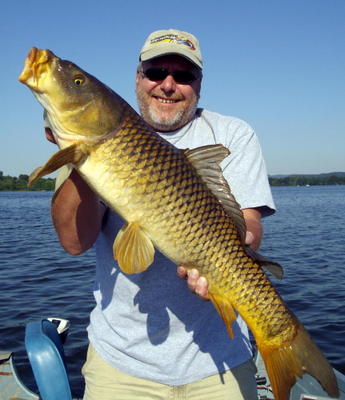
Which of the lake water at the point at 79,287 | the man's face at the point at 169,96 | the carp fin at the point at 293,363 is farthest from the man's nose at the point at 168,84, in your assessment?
the lake water at the point at 79,287

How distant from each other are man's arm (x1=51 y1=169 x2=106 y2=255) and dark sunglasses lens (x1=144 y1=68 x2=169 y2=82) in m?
1.14

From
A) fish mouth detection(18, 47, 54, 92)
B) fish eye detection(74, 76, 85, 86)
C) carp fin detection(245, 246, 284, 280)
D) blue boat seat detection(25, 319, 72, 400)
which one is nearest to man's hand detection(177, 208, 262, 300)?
carp fin detection(245, 246, 284, 280)

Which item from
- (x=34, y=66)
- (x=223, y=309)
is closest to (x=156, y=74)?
(x=34, y=66)

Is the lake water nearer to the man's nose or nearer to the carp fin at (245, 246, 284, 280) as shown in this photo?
the carp fin at (245, 246, 284, 280)

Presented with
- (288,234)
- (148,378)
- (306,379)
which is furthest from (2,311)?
(288,234)

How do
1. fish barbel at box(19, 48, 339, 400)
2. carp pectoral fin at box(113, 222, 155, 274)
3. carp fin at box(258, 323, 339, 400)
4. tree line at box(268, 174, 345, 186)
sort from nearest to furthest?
fish barbel at box(19, 48, 339, 400)
carp pectoral fin at box(113, 222, 155, 274)
carp fin at box(258, 323, 339, 400)
tree line at box(268, 174, 345, 186)

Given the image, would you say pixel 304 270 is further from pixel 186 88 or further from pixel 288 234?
pixel 186 88

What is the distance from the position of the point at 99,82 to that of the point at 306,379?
3.93 metres

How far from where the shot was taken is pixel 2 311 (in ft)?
35.6

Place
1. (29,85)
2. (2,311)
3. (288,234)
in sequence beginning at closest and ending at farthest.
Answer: (29,85) → (2,311) → (288,234)

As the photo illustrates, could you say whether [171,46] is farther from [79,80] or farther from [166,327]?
[166,327]

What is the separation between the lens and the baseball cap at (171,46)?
341cm

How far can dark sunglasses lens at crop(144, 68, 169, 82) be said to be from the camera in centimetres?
346

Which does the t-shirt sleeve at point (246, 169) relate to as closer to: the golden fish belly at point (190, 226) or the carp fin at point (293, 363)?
the golden fish belly at point (190, 226)
